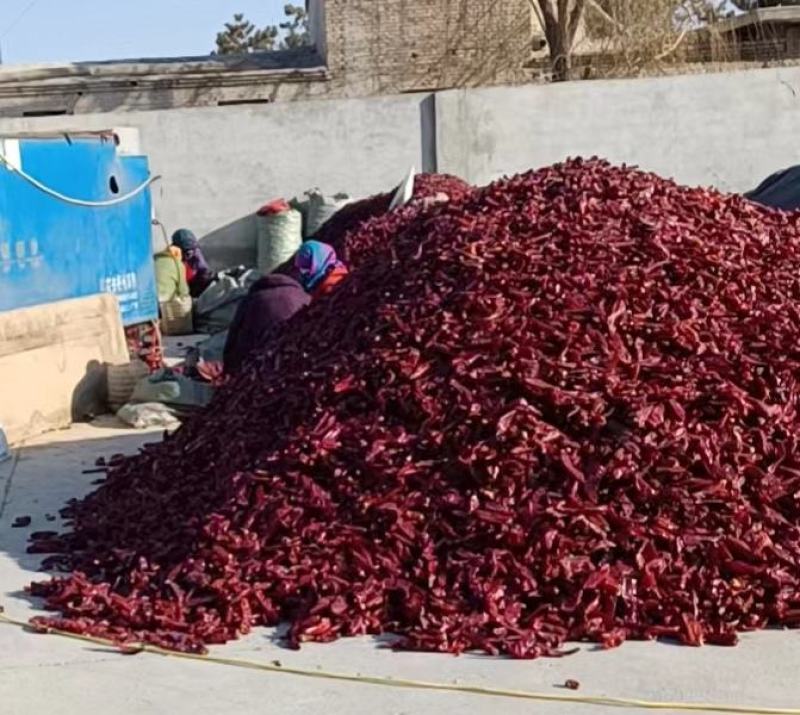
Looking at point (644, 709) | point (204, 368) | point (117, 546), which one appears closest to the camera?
point (644, 709)

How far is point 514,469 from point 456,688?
976 mm

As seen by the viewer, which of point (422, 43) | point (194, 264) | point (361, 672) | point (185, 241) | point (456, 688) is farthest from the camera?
point (422, 43)

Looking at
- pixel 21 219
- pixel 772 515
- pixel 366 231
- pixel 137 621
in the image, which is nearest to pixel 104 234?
pixel 21 219

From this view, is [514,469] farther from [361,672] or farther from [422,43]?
[422,43]

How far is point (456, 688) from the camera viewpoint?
14.0 feet

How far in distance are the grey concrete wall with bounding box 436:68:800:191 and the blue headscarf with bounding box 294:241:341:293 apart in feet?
27.5

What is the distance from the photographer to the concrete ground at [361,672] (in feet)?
13.7

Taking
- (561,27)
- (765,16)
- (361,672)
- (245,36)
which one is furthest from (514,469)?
(245,36)

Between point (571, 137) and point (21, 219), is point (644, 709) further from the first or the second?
point (571, 137)

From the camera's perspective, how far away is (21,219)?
9.80 meters

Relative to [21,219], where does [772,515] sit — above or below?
below

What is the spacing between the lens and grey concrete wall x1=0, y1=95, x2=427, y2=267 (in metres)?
17.0

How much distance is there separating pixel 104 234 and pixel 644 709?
8016 mm

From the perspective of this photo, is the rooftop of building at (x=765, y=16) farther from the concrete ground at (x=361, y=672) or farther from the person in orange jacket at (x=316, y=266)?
the concrete ground at (x=361, y=672)
